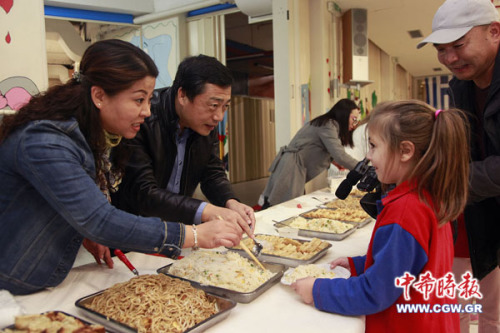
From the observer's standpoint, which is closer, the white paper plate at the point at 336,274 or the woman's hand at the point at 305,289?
the woman's hand at the point at 305,289

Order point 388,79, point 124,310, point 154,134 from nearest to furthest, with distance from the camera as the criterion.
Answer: point 124,310, point 154,134, point 388,79

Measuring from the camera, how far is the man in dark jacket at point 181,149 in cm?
182

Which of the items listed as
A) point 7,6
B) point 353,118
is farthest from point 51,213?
point 353,118

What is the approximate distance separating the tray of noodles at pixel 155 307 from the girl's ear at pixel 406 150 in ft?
2.28

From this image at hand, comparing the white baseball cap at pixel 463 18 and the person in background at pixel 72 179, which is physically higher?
the white baseball cap at pixel 463 18

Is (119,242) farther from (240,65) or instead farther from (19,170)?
(240,65)

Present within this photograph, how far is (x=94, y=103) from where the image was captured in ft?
4.36

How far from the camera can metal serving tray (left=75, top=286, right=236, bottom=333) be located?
3.40 ft

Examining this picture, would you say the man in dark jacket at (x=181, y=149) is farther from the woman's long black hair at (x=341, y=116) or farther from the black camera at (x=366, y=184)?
the woman's long black hair at (x=341, y=116)

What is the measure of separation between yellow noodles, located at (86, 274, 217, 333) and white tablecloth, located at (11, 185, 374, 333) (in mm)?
74

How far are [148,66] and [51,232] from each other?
2.12 ft

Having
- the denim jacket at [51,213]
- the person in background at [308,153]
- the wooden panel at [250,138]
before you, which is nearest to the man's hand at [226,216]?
the denim jacket at [51,213]

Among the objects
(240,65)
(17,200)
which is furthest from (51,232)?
(240,65)

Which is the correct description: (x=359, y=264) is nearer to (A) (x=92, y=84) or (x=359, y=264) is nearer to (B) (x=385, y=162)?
(B) (x=385, y=162)
